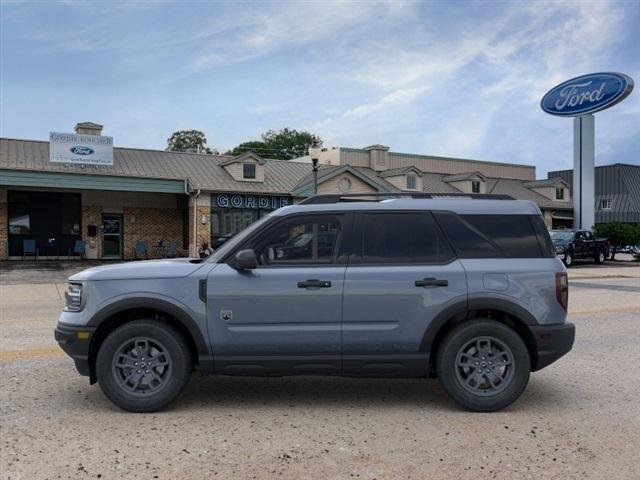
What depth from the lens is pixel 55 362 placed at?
692 cm

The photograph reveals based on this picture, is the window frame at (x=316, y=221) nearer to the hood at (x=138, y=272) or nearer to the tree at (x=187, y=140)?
the hood at (x=138, y=272)

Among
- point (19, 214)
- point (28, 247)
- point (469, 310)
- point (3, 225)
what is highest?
point (19, 214)

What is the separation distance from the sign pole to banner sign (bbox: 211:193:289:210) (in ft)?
55.2

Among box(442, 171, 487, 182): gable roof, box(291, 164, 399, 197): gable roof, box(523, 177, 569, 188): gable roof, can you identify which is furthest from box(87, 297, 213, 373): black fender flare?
box(523, 177, 569, 188): gable roof

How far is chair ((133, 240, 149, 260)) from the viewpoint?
29203 millimetres

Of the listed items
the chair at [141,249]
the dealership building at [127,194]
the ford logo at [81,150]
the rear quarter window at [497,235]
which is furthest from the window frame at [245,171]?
the rear quarter window at [497,235]

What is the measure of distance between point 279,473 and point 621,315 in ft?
31.4

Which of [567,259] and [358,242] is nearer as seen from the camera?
[358,242]

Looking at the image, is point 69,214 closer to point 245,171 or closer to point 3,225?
point 3,225

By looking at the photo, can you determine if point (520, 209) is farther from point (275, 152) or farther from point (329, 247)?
point (275, 152)

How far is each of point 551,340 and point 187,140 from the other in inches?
2791

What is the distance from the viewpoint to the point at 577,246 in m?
29.3

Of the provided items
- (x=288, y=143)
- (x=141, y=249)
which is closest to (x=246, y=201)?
(x=141, y=249)

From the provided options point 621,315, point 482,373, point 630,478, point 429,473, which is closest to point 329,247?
point 482,373
